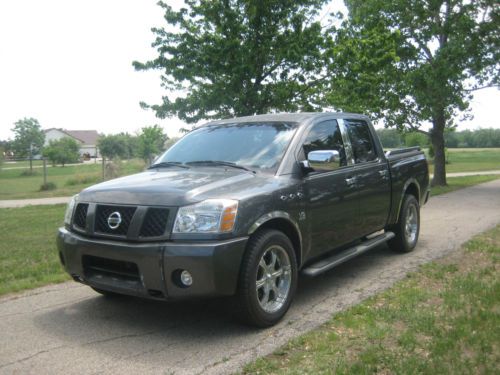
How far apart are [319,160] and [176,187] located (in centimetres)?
138

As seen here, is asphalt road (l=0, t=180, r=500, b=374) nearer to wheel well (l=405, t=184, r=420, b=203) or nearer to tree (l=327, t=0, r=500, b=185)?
wheel well (l=405, t=184, r=420, b=203)

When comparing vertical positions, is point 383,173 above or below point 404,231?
above

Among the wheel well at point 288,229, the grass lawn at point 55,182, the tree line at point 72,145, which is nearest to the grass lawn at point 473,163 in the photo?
the grass lawn at point 55,182

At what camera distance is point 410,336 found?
12.4 ft

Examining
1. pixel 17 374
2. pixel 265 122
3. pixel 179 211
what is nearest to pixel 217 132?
pixel 265 122

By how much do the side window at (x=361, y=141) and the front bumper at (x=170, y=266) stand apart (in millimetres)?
2509

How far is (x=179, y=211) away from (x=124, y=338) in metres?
1.18

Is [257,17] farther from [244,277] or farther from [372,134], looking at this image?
[244,277]

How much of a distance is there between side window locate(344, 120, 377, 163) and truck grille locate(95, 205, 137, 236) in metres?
2.86

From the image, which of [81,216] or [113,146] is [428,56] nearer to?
[81,216]

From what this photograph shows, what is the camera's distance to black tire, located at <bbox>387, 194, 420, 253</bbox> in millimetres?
6695

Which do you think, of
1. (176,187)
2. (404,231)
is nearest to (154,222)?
(176,187)

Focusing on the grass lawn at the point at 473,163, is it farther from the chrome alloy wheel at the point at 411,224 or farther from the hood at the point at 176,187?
the hood at the point at 176,187

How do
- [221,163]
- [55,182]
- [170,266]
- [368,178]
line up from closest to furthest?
[170,266] → [221,163] → [368,178] → [55,182]
